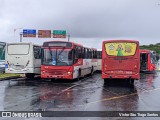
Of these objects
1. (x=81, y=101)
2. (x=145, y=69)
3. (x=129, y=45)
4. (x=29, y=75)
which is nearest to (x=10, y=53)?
(x=29, y=75)

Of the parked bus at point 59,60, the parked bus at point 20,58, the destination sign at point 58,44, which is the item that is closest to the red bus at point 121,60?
the parked bus at point 59,60

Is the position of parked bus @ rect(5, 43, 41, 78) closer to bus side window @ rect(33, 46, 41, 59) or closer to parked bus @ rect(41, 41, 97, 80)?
bus side window @ rect(33, 46, 41, 59)

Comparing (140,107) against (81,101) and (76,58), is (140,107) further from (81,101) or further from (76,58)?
(76,58)

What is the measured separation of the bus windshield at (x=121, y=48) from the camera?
79.0 ft

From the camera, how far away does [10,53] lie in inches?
1083

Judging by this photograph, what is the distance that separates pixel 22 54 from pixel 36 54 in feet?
5.13

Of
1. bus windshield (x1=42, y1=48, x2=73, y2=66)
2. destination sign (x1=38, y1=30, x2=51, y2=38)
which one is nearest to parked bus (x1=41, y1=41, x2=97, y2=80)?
bus windshield (x1=42, y1=48, x2=73, y2=66)

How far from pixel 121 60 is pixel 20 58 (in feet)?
27.0

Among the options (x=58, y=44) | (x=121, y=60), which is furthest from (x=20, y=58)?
(x=121, y=60)

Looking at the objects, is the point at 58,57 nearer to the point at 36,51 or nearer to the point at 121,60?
the point at 36,51

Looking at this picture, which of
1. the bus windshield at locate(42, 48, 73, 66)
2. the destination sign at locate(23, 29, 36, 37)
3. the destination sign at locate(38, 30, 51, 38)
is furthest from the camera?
the destination sign at locate(38, 30, 51, 38)

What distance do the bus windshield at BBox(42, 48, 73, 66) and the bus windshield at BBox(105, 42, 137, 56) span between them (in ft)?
9.39

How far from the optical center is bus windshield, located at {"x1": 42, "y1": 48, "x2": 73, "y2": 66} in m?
25.3

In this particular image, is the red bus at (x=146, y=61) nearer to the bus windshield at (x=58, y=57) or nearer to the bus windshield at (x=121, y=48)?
the bus windshield at (x=121, y=48)
